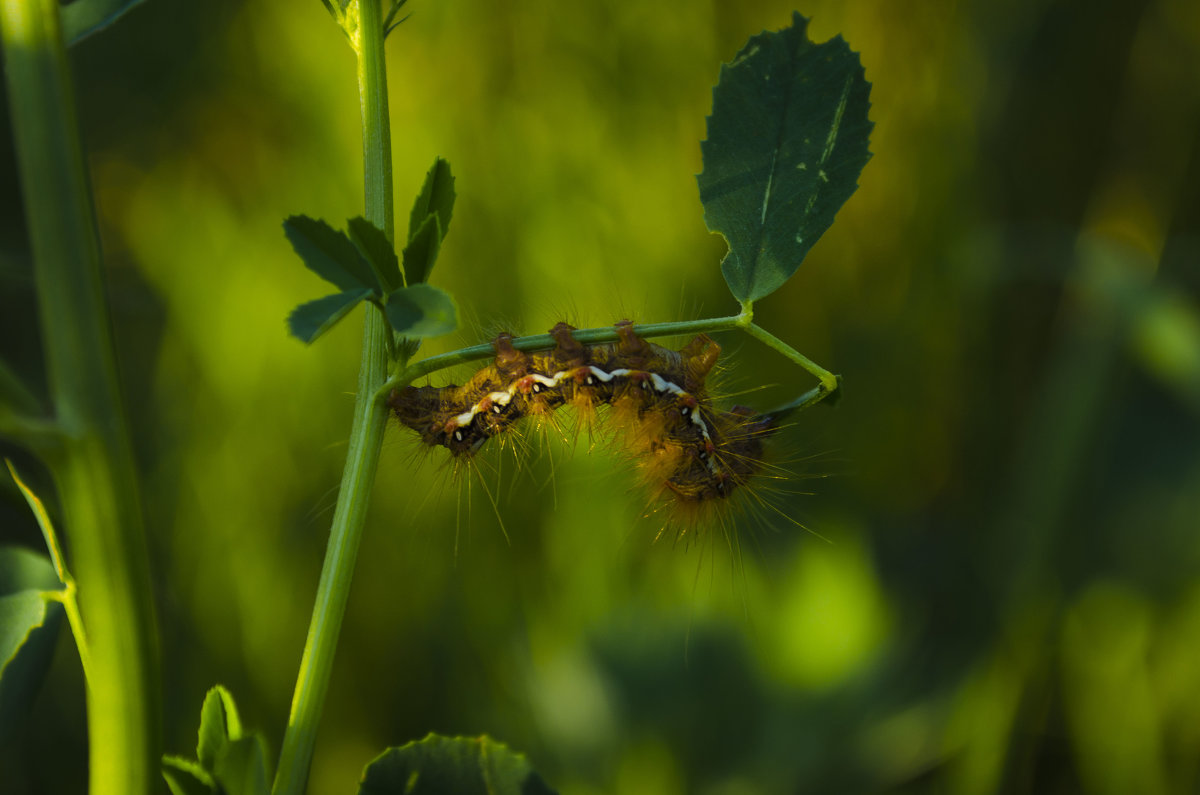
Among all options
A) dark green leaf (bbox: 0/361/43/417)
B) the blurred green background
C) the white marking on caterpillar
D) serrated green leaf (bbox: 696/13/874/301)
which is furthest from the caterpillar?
the blurred green background

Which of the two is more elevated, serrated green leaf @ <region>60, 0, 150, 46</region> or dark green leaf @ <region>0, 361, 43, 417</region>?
serrated green leaf @ <region>60, 0, 150, 46</region>

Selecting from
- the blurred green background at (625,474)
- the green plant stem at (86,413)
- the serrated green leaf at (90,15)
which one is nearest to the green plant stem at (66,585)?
the green plant stem at (86,413)

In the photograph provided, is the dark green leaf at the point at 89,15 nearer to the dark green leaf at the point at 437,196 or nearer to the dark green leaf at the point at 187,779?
the dark green leaf at the point at 437,196

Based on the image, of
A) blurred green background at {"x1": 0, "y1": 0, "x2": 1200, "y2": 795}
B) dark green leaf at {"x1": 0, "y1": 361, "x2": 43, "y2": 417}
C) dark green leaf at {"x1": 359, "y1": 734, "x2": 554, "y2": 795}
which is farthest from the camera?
blurred green background at {"x1": 0, "y1": 0, "x2": 1200, "y2": 795}

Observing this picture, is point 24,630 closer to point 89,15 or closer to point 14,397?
point 14,397

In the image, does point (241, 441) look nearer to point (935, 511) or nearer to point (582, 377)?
point (582, 377)

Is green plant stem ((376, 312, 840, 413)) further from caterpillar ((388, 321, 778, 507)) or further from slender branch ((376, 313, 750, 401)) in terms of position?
caterpillar ((388, 321, 778, 507))

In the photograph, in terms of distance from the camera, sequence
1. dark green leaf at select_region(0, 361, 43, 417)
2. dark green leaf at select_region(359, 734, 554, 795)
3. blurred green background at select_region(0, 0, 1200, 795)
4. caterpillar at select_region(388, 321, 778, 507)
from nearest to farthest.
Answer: dark green leaf at select_region(0, 361, 43, 417) → dark green leaf at select_region(359, 734, 554, 795) → caterpillar at select_region(388, 321, 778, 507) → blurred green background at select_region(0, 0, 1200, 795)

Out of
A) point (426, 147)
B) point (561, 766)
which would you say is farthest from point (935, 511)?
point (426, 147)
